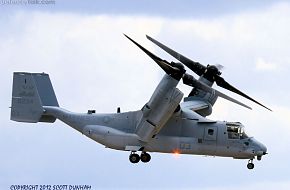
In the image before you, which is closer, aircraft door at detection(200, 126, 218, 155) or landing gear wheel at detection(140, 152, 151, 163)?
aircraft door at detection(200, 126, 218, 155)

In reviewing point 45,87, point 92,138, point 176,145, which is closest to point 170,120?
point 176,145

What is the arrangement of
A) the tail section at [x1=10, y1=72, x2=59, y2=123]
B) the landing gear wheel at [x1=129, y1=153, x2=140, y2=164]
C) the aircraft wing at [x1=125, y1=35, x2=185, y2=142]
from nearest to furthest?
the aircraft wing at [x1=125, y1=35, x2=185, y2=142] < the landing gear wheel at [x1=129, y1=153, x2=140, y2=164] < the tail section at [x1=10, y1=72, x2=59, y2=123]

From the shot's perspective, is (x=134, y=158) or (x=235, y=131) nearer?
(x=235, y=131)

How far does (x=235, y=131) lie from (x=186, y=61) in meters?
7.19

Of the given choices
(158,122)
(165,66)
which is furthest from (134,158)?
(165,66)

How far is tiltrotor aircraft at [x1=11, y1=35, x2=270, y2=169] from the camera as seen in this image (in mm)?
54062

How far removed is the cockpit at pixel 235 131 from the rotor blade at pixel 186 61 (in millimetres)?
6346

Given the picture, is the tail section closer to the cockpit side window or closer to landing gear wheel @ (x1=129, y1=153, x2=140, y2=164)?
landing gear wheel @ (x1=129, y1=153, x2=140, y2=164)

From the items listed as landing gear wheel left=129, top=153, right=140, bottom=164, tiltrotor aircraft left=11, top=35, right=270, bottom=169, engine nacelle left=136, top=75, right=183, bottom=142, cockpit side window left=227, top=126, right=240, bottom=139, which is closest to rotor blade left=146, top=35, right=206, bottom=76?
tiltrotor aircraft left=11, top=35, right=270, bottom=169

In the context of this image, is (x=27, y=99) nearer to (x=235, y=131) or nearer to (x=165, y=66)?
(x=165, y=66)

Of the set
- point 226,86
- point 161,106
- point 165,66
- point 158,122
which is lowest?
point 158,122

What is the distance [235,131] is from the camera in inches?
2244

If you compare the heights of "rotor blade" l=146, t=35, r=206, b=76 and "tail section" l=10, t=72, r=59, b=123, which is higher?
"rotor blade" l=146, t=35, r=206, b=76

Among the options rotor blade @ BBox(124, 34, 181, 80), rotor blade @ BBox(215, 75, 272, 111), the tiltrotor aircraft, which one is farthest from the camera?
rotor blade @ BBox(215, 75, 272, 111)
